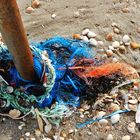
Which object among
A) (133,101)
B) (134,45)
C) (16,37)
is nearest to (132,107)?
(133,101)

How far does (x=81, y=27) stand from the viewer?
2654mm

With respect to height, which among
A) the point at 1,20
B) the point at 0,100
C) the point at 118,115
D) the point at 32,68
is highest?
the point at 1,20

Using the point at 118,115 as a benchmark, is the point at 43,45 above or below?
above

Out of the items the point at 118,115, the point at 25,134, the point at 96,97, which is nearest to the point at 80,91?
the point at 96,97

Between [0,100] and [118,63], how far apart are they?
0.74m

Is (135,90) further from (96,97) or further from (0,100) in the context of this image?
(0,100)

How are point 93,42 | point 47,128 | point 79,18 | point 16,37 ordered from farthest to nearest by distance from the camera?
1. point 79,18
2. point 93,42
3. point 47,128
4. point 16,37

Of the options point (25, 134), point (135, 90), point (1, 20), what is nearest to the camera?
point (1, 20)

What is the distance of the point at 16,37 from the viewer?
1891 mm

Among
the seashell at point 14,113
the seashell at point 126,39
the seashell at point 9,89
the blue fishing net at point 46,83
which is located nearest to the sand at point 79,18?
the seashell at point 126,39

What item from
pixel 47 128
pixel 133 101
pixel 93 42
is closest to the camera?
pixel 47 128

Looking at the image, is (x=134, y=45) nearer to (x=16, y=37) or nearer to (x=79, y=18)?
(x=79, y=18)

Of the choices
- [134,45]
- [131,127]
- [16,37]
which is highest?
[16,37]

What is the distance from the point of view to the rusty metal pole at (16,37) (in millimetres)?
1755
